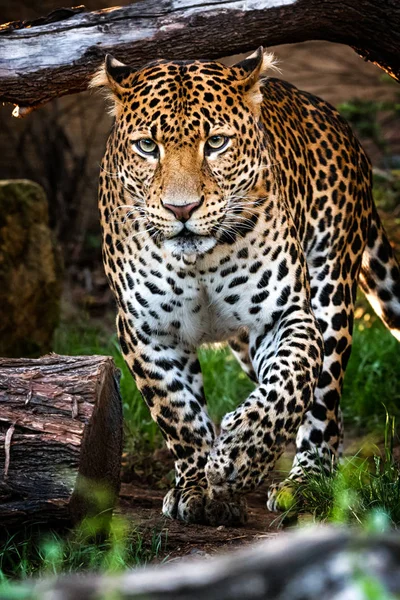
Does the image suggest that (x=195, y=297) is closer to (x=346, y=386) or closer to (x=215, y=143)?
(x=215, y=143)

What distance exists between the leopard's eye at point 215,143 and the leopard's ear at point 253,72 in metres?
0.43

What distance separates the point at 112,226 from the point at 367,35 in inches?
73.8

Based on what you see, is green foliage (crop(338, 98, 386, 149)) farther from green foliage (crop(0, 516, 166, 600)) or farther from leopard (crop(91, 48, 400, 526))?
green foliage (crop(0, 516, 166, 600))

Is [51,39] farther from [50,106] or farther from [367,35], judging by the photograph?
[50,106]

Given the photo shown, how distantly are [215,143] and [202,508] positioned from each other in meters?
1.93

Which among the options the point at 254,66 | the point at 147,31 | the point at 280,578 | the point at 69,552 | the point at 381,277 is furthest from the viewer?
the point at 381,277

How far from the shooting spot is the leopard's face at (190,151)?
510 centimetres

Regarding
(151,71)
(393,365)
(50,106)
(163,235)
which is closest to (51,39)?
(151,71)

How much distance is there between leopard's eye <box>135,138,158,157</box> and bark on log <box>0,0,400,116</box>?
0.74 m

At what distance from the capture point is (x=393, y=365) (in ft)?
26.7

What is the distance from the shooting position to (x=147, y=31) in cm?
590

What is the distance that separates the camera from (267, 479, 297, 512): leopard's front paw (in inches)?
219

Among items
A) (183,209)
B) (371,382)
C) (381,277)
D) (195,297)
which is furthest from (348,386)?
(183,209)

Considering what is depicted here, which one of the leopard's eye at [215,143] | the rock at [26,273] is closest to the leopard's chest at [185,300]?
the leopard's eye at [215,143]
